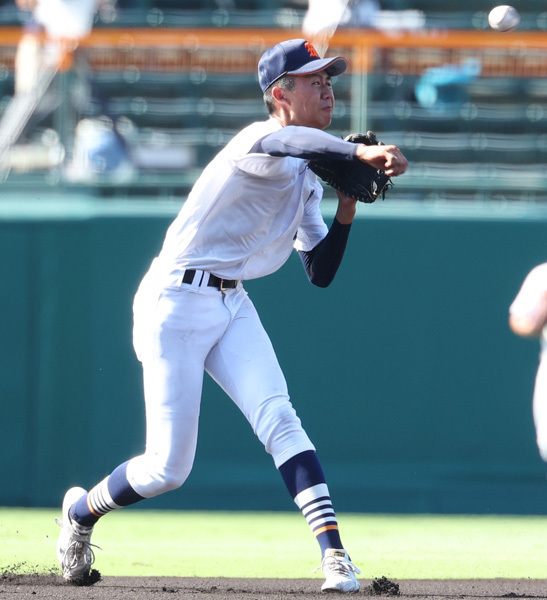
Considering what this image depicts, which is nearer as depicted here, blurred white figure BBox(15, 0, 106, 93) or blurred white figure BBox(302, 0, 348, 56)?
blurred white figure BBox(15, 0, 106, 93)

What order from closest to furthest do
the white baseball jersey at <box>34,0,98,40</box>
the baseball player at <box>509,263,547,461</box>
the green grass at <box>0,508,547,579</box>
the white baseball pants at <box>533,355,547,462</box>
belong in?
the baseball player at <box>509,263,547,461</box>
the white baseball pants at <box>533,355,547,462</box>
the green grass at <box>0,508,547,579</box>
the white baseball jersey at <box>34,0,98,40</box>

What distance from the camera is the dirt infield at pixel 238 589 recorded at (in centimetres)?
367

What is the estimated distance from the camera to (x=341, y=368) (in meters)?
6.29

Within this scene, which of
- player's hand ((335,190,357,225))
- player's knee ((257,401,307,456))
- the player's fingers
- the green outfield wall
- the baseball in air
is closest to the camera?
the player's fingers

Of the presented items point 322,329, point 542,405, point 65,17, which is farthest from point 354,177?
point 65,17

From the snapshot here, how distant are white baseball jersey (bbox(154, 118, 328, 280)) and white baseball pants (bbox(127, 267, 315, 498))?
10cm

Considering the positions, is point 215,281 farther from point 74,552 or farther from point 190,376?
point 74,552

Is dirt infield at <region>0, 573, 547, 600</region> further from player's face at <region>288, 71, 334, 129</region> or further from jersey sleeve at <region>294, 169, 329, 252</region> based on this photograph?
player's face at <region>288, 71, 334, 129</region>

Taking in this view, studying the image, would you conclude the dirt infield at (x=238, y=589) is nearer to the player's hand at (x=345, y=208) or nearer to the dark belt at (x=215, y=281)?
the dark belt at (x=215, y=281)

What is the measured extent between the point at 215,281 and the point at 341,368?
2686mm

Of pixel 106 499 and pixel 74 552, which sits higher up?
pixel 106 499

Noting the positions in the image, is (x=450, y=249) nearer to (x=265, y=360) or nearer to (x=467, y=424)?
(x=467, y=424)

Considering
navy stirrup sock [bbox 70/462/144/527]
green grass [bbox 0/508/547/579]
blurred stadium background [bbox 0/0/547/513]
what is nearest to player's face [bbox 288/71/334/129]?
navy stirrup sock [bbox 70/462/144/527]

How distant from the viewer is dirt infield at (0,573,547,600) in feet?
12.1
